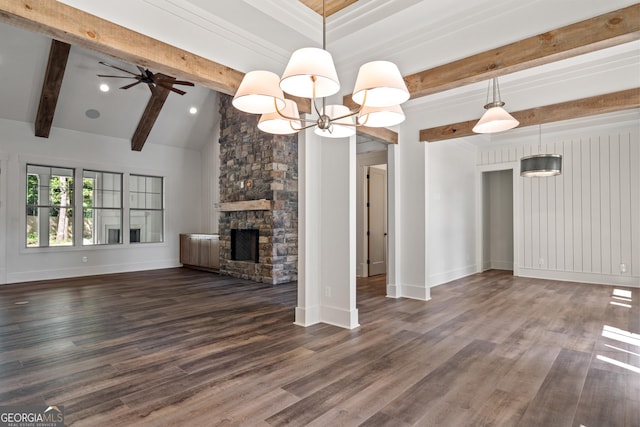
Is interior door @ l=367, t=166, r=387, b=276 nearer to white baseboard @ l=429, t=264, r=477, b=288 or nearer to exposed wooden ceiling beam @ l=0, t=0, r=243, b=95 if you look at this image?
white baseboard @ l=429, t=264, r=477, b=288

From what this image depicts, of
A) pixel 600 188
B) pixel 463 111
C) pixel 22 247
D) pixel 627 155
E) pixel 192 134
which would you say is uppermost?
pixel 192 134

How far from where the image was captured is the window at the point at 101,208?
26.4 feet

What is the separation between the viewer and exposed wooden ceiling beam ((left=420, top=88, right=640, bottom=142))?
3.86 metres

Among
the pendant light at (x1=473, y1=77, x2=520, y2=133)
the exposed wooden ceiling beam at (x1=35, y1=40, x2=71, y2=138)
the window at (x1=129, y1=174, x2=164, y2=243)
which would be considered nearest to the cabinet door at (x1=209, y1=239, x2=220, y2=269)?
the window at (x1=129, y1=174, x2=164, y2=243)

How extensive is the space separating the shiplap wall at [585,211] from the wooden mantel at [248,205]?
549 cm

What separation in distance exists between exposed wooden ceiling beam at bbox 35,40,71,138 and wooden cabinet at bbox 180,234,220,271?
3.80 m

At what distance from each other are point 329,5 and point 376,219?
16.7ft

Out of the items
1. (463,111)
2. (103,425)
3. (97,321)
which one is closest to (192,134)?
(97,321)

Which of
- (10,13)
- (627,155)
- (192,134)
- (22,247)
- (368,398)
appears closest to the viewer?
(10,13)

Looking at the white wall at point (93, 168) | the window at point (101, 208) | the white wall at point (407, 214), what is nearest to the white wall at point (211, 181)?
the white wall at point (93, 168)

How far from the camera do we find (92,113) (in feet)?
25.0

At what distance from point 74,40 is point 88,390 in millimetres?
2452

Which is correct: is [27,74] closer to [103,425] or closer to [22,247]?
[22,247]

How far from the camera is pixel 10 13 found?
2.03 m
